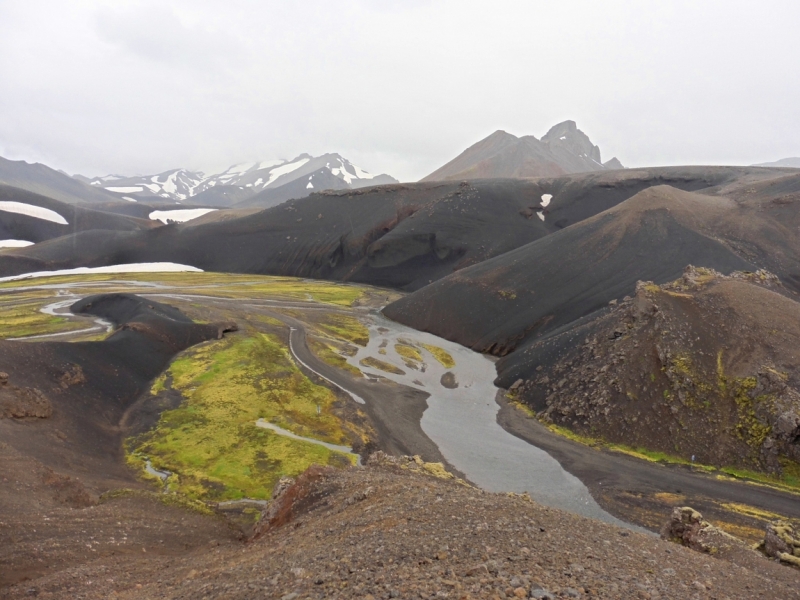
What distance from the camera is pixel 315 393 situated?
4019cm

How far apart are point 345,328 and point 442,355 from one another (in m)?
14.9

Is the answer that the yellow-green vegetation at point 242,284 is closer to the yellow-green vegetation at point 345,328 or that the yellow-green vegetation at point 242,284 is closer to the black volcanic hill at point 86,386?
the yellow-green vegetation at point 345,328

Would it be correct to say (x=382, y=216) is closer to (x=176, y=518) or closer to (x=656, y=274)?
(x=656, y=274)

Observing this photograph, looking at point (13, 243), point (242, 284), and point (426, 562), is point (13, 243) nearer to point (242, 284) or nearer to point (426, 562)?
point (242, 284)

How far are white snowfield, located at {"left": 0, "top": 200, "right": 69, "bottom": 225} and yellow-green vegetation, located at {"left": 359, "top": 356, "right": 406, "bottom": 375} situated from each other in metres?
145

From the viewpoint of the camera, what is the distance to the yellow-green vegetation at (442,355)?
5122 centimetres

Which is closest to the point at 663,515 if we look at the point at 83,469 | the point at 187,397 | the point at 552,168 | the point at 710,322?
the point at 710,322

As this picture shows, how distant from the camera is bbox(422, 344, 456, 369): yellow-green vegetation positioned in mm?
51219

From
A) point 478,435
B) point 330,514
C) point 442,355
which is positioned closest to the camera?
point 330,514

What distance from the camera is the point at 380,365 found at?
162ft

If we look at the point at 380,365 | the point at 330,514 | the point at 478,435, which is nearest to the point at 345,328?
the point at 380,365

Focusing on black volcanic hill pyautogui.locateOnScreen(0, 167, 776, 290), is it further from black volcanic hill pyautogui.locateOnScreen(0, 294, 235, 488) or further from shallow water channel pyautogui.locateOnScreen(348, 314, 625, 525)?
black volcanic hill pyautogui.locateOnScreen(0, 294, 235, 488)

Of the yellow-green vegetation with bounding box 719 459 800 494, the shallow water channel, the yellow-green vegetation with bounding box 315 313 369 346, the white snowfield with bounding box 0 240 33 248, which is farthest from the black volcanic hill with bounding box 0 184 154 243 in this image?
the yellow-green vegetation with bounding box 719 459 800 494

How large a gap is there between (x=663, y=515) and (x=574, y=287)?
111 feet
